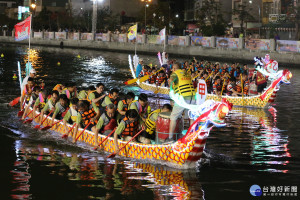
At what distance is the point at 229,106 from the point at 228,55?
40139mm

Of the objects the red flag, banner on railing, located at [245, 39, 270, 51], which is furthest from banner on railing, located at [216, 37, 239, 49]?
the red flag

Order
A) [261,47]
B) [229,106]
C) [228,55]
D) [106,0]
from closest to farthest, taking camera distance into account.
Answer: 1. [229,106]
2. [261,47]
3. [228,55]
4. [106,0]

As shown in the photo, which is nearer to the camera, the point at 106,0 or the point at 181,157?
the point at 181,157

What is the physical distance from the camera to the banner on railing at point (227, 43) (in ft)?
164

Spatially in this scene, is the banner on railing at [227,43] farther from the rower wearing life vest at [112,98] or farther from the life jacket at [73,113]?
the life jacket at [73,113]

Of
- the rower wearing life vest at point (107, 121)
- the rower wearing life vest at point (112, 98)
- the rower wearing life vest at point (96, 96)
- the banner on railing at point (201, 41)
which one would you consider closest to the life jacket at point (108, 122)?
the rower wearing life vest at point (107, 121)

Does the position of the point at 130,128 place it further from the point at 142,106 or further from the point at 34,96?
the point at 34,96

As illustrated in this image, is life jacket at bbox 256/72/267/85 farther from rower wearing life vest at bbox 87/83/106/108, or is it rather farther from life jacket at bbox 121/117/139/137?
life jacket at bbox 121/117/139/137

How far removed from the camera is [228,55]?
50312 mm

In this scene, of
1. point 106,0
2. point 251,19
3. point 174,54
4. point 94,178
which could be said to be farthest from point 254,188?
point 106,0

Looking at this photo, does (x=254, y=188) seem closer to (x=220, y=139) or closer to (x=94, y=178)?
(x=94, y=178)

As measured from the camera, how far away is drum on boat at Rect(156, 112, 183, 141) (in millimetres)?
12586

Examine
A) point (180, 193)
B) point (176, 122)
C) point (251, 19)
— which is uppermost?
point (251, 19)

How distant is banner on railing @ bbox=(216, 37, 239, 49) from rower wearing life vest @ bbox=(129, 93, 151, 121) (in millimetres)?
36926
